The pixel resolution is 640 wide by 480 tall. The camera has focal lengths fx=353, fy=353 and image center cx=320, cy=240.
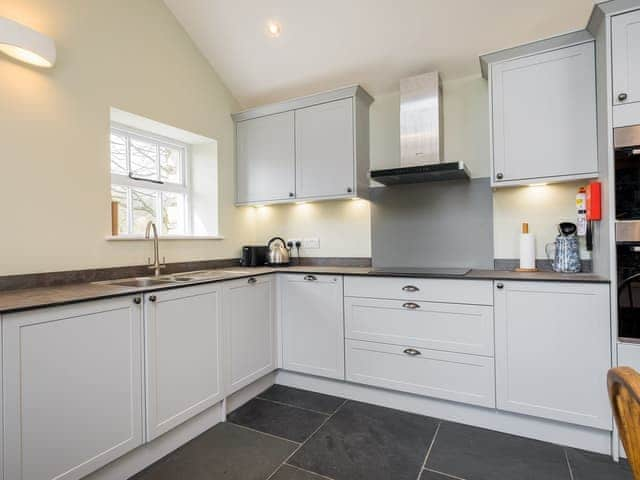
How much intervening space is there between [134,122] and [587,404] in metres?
3.31

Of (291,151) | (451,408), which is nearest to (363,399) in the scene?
(451,408)

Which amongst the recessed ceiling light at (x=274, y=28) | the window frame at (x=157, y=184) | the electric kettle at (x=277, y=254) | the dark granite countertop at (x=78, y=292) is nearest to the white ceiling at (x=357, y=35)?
the recessed ceiling light at (x=274, y=28)

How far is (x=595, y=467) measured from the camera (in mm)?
1760

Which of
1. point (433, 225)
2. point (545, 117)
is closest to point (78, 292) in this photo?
point (433, 225)

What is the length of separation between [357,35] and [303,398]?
8.93 ft

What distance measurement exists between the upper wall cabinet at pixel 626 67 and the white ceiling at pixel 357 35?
44 centimetres

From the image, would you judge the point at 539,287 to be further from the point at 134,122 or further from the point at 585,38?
the point at 134,122

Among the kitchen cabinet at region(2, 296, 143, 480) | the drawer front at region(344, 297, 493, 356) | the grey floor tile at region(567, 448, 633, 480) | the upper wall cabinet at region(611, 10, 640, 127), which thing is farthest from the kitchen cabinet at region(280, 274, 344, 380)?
the upper wall cabinet at region(611, 10, 640, 127)

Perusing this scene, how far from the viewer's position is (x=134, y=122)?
2.54m

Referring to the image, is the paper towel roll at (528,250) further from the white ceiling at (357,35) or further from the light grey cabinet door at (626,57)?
the white ceiling at (357,35)

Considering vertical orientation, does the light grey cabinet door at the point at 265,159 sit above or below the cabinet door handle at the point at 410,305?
above

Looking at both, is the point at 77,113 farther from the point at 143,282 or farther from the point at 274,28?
→ the point at 274,28

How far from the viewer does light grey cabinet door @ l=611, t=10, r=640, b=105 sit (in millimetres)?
1781

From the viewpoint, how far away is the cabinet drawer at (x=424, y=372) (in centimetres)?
213
